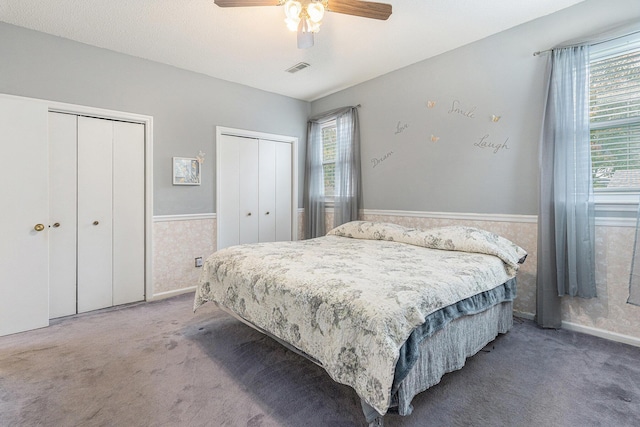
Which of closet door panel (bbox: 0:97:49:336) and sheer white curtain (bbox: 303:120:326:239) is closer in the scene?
closet door panel (bbox: 0:97:49:336)

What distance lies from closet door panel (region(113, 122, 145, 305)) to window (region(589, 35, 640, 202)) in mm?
4132

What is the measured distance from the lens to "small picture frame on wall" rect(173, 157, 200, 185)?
3.57 m

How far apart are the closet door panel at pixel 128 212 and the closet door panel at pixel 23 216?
1.89 feet

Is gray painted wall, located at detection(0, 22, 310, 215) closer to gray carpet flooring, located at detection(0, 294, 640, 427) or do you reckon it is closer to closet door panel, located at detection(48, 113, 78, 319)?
closet door panel, located at detection(48, 113, 78, 319)

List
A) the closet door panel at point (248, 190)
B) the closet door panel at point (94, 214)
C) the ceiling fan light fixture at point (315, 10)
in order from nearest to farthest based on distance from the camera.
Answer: the ceiling fan light fixture at point (315, 10) → the closet door panel at point (94, 214) → the closet door panel at point (248, 190)

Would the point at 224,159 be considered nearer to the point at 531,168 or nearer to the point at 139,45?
the point at 139,45

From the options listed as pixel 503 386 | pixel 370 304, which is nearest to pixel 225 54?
pixel 370 304

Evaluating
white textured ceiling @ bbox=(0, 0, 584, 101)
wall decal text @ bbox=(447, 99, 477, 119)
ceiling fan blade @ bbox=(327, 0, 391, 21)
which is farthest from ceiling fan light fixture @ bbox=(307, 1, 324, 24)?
wall decal text @ bbox=(447, 99, 477, 119)

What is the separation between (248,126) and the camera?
13.8ft

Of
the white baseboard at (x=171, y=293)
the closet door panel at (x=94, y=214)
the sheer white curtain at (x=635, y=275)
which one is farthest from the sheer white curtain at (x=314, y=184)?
the sheer white curtain at (x=635, y=275)

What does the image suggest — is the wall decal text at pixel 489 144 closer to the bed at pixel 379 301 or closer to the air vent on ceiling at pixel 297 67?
the bed at pixel 379 301

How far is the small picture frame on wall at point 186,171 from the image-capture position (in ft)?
11.7

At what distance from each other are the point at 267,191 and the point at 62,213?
90.2 inches

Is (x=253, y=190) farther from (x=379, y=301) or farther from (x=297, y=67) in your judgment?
(x=379, y=301)
